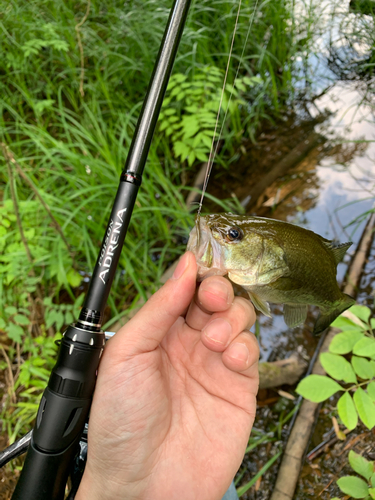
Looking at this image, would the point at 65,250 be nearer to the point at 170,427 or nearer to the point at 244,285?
the point at 170,427

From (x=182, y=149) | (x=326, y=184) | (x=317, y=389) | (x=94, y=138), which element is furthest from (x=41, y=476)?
(x=326, y=184)

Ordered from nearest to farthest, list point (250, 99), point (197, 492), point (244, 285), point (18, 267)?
point (244, 285) → point (197, 492) → point (18, 267) → point (250, 99)

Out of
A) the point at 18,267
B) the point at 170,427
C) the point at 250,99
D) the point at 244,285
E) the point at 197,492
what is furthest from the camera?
the point at 250,99

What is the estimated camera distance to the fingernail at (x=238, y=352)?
1234mm

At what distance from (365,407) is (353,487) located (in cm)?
34

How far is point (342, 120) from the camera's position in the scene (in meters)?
3.16

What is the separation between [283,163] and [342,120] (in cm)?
74

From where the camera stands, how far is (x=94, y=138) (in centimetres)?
302

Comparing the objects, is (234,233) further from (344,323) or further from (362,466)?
(362,466)

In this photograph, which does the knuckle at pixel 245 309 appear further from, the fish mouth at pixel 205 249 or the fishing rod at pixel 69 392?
the fishing rod at pixel 69 392


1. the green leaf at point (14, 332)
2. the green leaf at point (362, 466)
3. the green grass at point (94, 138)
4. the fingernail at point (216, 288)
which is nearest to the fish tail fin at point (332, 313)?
the fingernail at point (216, 288)

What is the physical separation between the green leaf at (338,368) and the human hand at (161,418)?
40cm

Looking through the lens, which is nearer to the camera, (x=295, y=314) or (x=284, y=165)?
(x=295, y=314)

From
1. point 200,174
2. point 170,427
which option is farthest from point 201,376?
point 200,174
